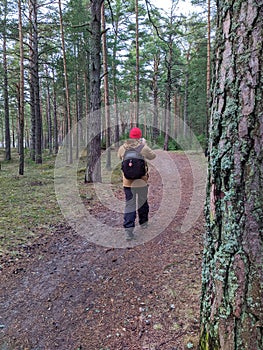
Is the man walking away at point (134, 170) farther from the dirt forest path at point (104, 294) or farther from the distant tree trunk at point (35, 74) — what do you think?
the distant tree trunk at point (35, 74)

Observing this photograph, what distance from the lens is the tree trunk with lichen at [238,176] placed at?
4.54 ft

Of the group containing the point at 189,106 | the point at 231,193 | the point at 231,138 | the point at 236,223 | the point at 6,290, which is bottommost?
the point at 6,290

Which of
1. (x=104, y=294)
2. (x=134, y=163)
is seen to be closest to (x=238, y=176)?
(x=104, y=294)

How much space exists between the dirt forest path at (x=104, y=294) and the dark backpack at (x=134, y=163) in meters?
1.17

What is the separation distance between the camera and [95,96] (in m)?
8.55

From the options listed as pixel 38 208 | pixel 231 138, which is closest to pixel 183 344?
pixel 231 138

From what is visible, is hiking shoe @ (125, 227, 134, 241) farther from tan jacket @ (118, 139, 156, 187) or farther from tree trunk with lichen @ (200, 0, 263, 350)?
tree trunk with lichen @ (200, 0, 263, 350)

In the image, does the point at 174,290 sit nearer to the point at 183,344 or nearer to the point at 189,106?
the point at 183,344

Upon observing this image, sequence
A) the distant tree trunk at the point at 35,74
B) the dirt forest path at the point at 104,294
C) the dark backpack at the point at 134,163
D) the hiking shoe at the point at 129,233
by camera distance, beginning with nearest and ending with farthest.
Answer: the dirt forest path at the point at 104,294, the dark backpack at the point at 134,163, the hiking shoe at the point at 129,233, the distant tree trunk at the point at 35,74

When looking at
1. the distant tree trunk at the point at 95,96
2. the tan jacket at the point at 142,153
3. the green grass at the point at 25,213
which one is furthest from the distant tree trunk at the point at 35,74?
the tan jacket at the point at 142,153

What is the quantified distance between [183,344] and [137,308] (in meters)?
0.66

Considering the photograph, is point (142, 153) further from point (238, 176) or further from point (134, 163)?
point (238, 176)

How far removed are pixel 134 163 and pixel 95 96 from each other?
526 cm

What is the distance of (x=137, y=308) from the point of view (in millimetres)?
2609
